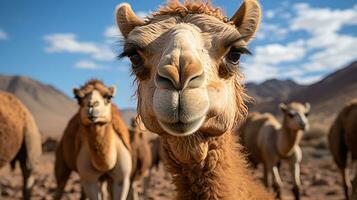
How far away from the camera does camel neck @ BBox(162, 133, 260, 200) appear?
315cm

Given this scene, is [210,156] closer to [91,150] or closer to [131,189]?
[91,150]

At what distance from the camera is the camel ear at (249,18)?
3652mm

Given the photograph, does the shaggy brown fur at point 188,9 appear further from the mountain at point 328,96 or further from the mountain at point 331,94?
the mountain at point 328,96

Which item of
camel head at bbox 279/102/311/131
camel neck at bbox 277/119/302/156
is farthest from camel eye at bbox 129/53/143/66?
camel neck at bbox 277/119/302/156

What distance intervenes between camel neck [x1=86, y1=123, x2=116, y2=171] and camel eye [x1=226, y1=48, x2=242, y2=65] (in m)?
4.80

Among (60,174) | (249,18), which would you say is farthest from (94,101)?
(249,18)

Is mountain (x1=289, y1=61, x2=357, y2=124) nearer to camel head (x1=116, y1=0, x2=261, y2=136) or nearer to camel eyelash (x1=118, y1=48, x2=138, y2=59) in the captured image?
camel head (x1=116, y1=0, x2=261, y2=136)

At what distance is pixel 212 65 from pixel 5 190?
13.3 meters

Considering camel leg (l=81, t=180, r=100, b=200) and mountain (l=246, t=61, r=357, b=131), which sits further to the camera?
mountain (l=246, t=61, r=357, b=131)

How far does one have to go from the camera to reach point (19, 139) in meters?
10.3

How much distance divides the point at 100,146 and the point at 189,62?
5.24 meters

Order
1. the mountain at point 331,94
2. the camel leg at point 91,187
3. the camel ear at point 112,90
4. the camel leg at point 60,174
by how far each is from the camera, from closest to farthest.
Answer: the camel leg at point 91,187 → the camel ear at point 112,90 → the camel leg at point 60,174 → the mountain at point 331,94

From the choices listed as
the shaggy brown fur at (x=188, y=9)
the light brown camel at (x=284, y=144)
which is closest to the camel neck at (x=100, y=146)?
the shaggy brown fur at (x=188, y=9)

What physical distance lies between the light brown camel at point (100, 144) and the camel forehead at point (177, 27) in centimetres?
440
